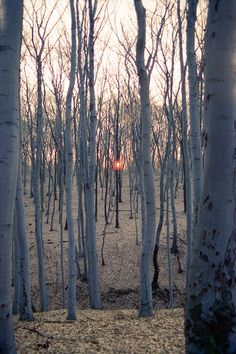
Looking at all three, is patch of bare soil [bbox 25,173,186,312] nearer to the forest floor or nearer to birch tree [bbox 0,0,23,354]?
the forest floor

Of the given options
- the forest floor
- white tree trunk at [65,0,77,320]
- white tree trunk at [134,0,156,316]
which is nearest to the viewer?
the forest floor

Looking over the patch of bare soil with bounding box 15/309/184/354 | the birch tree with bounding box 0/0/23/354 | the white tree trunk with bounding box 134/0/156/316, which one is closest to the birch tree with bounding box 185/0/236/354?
the patch of bare soil with bounding box 15/309/184/354

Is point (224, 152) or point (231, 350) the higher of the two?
point (224, 152)

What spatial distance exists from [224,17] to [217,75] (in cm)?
40

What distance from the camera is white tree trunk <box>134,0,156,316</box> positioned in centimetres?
484

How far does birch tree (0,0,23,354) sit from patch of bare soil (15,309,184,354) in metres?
1.04

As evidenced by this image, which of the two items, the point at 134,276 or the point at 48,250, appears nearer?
the point at 134,276

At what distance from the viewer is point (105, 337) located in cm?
371

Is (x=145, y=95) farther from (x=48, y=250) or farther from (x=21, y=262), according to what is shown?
(x=48, y=250)

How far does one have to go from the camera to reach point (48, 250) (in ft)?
45.5

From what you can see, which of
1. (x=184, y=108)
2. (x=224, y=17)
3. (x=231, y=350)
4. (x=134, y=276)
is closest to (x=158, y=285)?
(x=134, y=276)

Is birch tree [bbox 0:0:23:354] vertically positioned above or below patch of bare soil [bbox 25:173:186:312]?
above

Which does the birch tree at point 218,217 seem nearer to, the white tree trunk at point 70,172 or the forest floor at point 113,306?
the forest floor at point 113,306

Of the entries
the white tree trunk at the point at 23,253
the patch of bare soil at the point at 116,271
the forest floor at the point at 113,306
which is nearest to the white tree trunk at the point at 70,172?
the forest floor at the point at 113,306
